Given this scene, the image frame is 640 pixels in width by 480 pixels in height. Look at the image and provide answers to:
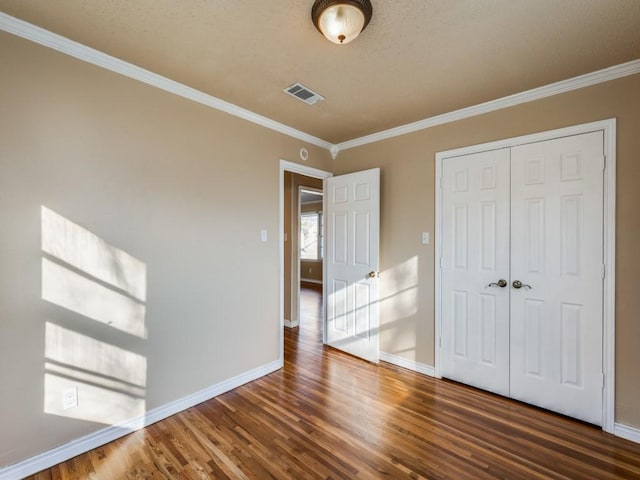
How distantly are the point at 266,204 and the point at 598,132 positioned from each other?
2705 millimetres

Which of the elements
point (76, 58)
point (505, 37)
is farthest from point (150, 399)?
point (505, 37)

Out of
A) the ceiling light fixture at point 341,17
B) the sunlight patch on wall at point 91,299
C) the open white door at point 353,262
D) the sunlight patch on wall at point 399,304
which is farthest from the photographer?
the open white door at point 353,262

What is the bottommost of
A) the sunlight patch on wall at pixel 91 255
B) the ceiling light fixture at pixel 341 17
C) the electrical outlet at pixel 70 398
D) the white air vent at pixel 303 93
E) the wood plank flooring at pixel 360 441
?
the wood plank flooring at pixel 360 441

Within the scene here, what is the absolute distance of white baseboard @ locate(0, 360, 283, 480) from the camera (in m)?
1.67

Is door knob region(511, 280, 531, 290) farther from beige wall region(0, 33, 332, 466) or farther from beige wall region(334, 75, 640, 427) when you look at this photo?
beige wall region(0, 33, 332, 466)

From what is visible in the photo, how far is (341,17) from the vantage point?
1.47 m

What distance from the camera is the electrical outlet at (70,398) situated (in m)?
1.81

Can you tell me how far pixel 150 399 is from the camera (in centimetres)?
218

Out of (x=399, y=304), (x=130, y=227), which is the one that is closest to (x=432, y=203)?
(x=399, y=304)

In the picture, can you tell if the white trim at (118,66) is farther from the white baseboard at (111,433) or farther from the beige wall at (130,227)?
the white baseboard at (111,433)

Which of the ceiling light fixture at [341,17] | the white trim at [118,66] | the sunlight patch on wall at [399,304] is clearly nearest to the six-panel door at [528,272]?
the sunlight patch on wall at [399,304]

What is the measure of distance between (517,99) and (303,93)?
175 cm

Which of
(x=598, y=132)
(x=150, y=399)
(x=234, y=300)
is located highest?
(x=598, y=132)

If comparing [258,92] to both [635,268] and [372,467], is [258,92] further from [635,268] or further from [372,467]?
[635,268]
